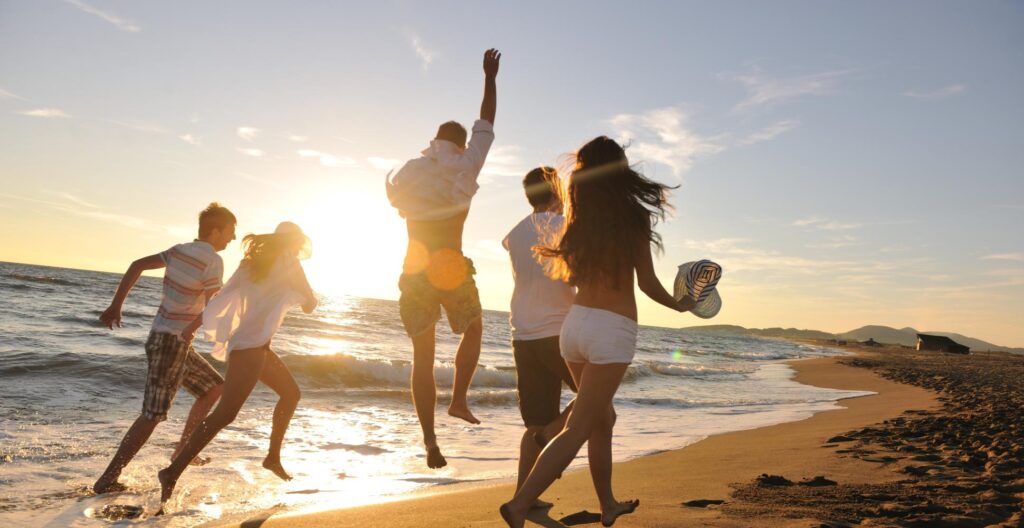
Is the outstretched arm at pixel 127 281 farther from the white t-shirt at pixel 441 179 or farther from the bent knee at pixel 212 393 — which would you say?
the white t-shirt at pixel 441 179

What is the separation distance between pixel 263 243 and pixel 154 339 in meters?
1.32

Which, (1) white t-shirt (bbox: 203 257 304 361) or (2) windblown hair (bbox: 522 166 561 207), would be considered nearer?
(2) windblown hair (bbox: 522 166 561 207)

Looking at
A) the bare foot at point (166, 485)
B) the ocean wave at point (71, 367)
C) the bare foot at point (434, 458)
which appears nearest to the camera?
the bare foot at point (434, 458)

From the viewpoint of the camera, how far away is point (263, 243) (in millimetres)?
4945

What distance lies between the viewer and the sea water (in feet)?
17.6

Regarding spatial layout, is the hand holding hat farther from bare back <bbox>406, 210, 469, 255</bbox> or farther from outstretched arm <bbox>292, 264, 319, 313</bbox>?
outstretched arm <bbox>292, 264, 319, 313</bbox>

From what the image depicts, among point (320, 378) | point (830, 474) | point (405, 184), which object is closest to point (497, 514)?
point (405, 184)

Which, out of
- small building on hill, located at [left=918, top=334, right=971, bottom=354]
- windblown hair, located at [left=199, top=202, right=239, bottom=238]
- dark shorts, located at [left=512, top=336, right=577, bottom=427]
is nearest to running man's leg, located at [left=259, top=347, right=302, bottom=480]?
windblown hair, located at [left=199, top=202, right=239, bottom=238]

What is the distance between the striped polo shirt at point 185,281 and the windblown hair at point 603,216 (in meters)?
3.12

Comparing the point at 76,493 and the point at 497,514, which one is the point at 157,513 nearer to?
the point at 76,493

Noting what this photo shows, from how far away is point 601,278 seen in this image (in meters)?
3.39

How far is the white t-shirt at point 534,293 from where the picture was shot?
13.6 feet

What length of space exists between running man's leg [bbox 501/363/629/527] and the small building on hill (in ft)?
254

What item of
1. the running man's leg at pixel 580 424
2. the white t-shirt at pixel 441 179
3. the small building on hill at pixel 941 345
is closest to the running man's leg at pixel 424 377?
the white t-shirt at pixel 441 179
